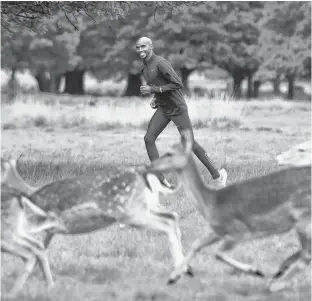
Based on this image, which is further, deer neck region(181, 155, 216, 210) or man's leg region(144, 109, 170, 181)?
man's leg region(144, 109, 170, 181)

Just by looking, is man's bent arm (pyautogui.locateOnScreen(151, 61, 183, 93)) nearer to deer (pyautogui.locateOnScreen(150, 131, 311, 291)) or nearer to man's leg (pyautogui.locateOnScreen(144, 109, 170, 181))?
man's leg (pyautogui.locateOnScreen(144, 109, 170, 181))

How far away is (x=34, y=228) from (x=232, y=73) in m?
39.9

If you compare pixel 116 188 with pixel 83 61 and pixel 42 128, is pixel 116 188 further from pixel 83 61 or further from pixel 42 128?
pixel 83 61

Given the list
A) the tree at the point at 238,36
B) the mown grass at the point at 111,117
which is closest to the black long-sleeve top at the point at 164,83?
the mown grass at the point at 111,117

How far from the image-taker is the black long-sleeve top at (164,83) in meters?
8.71

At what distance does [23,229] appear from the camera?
5383 millimetres

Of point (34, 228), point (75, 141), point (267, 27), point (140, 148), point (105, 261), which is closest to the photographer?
point (34, 228)

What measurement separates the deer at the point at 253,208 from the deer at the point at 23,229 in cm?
96

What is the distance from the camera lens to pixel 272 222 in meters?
4.88

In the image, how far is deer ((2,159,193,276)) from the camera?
5.32 metres

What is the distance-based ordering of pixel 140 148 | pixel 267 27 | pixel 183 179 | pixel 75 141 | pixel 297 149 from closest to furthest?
pixel 183 179, pixel 297 149, pixel 140 148, pixel 75 141, pixel 267 27

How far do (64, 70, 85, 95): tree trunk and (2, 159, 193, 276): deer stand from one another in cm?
4341

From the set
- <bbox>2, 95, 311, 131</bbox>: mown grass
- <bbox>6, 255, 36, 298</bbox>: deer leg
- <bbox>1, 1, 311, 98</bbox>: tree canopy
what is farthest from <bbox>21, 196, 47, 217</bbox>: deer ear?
<bbox>1, 1, 311, 98</bbox>: tree canopy

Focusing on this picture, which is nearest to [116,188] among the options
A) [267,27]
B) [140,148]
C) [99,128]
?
[140,148]
